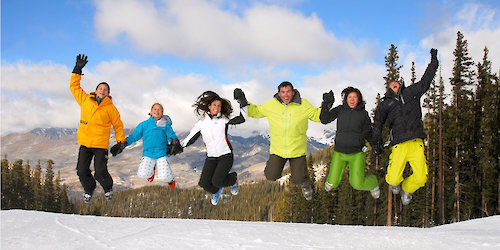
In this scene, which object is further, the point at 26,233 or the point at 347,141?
the point at 347,141

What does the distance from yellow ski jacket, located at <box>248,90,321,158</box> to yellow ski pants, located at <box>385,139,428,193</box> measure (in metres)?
1.92

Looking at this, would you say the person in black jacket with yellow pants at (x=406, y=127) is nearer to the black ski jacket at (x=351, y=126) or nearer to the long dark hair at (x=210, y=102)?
the black ski jacket at (x=351, y=126)

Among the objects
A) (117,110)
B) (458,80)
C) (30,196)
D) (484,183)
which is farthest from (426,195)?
(30,196)

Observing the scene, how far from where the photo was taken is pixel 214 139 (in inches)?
354

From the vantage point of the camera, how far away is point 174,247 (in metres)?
5.38

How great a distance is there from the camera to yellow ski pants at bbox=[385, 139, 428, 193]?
8122 millimetres

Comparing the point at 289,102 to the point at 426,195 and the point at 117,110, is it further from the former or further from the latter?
the point at 426,195

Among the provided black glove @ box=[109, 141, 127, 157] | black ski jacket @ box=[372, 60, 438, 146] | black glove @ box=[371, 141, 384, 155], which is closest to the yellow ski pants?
black ski jacket @ box=[372, 60, 438, 146]

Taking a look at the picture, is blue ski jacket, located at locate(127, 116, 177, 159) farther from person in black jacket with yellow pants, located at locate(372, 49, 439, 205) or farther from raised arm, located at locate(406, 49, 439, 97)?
raised arm, located at locate(406, 49, 439, 97)

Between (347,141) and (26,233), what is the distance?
6.37 m

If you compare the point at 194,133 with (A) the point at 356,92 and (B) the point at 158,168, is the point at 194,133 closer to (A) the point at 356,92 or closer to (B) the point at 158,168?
(B) the point at 158,168

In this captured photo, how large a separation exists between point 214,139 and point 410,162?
4395 mm

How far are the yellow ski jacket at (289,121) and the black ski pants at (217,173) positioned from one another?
1184 mm

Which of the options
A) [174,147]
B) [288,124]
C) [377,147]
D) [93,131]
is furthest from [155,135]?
[377,147]
